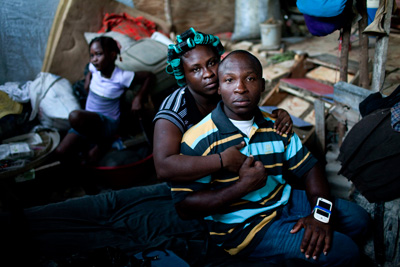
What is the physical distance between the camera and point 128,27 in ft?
15.2

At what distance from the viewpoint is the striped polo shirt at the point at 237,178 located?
1.74 meters

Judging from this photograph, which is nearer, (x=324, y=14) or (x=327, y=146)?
(x=324, y=14)

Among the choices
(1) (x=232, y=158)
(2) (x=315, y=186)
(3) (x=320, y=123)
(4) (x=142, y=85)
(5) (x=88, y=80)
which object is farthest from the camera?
(5) (x=88, y=80)

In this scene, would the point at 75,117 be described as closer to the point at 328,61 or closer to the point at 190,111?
the point at 190,111

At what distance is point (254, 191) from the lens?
5.90 feet

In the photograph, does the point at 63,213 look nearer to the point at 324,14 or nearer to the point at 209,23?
→ the point at 324,14

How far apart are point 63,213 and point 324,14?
241cm

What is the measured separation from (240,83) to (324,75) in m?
2.88

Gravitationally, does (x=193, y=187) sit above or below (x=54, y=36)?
below

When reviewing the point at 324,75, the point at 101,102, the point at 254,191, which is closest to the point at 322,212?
the point at 254,191

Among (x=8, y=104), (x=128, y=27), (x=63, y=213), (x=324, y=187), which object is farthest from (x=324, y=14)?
(x=128, y=27)

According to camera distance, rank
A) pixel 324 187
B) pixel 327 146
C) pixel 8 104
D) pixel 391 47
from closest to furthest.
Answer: pixel 324 187, pixel 8 104, pixel 327 146, pixel 391 47

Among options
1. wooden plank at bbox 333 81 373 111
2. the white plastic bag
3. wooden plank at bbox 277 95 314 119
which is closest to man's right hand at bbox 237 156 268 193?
wooden plank at bbox 333 81 373 111

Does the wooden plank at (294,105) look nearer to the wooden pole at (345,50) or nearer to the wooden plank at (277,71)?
the wooden plank at (277,71)
